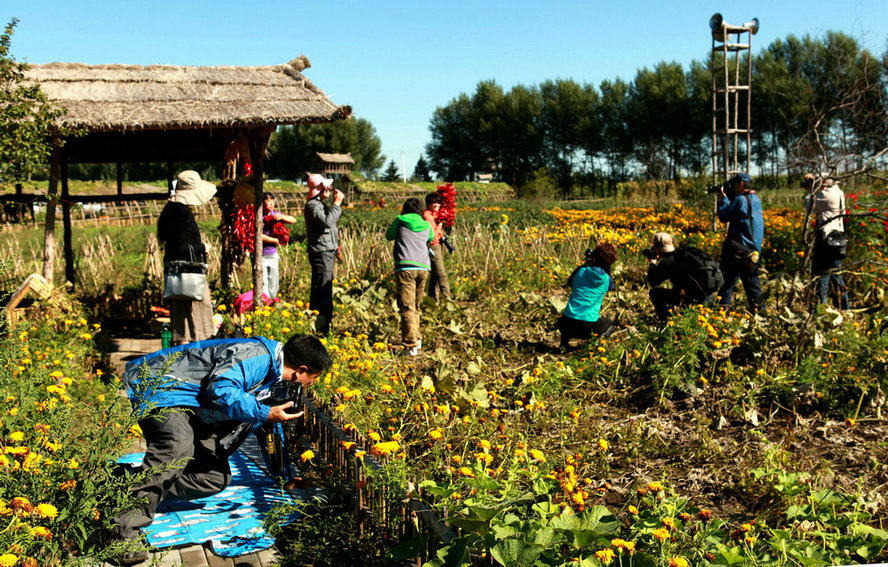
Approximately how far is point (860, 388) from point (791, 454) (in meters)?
1.18

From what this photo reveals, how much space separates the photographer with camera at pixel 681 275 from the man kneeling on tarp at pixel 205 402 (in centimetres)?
421

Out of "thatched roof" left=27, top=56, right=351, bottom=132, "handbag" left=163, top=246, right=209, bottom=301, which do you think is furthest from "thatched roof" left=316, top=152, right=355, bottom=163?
"handbag" left=163, top=246, right=209, bottom=301

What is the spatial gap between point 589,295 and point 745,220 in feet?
6.32

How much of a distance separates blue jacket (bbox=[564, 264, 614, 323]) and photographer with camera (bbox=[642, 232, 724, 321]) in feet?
2.07

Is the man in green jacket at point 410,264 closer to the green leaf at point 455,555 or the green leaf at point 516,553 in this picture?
the green leaf at point 455,555

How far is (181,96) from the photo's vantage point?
761 cm

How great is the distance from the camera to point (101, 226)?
90.6 feet

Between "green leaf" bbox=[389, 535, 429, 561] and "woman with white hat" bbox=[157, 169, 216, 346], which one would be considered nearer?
"green leaf" bbox=[389, 535, 429, 561]

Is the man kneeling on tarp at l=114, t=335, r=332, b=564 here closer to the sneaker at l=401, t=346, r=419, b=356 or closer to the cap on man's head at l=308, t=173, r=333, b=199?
the sneaker at l=401, t=346, r=419, b=356

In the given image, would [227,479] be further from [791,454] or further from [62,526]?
[791,454]

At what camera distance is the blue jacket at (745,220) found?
6.95 meters

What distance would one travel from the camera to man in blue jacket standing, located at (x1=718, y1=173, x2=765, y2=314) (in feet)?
22.7

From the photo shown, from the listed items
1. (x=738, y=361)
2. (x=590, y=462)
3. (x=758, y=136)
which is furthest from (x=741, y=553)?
(x=758, y=136)

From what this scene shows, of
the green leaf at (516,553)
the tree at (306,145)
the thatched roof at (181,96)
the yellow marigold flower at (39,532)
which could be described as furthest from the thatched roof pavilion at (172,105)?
the tree at (306,145)
